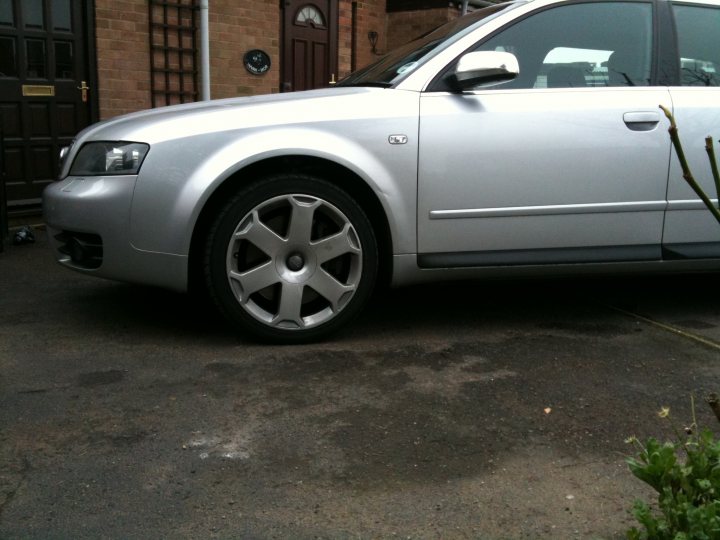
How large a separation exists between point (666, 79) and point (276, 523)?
3.00 meters

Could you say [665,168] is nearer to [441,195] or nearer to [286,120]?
[441,195]

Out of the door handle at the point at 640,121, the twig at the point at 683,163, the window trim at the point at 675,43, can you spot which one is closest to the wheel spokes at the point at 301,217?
the door handle at the point at 640,121

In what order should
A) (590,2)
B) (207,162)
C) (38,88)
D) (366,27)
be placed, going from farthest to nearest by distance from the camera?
1. (366,27)
2. (38,88)
3. (590,2)
4. (207,162)

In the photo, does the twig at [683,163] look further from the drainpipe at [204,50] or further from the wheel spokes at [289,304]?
the drainpipe at [204,50]

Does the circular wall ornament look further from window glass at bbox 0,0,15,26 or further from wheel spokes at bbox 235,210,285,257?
wheel spokes at bbox 235,210,285,257

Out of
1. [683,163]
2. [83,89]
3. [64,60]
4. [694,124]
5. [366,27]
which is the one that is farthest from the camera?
[366,27]

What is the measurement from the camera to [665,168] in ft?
12.9

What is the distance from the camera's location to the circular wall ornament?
9.46m

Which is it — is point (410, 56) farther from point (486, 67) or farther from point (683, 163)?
point (683, 163)

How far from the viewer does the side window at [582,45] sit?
157 inches

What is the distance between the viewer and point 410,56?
13.6 ft

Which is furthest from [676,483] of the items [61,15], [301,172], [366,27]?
[366,27]

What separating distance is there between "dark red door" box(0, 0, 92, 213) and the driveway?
3.40 m

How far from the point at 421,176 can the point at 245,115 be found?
83cm
